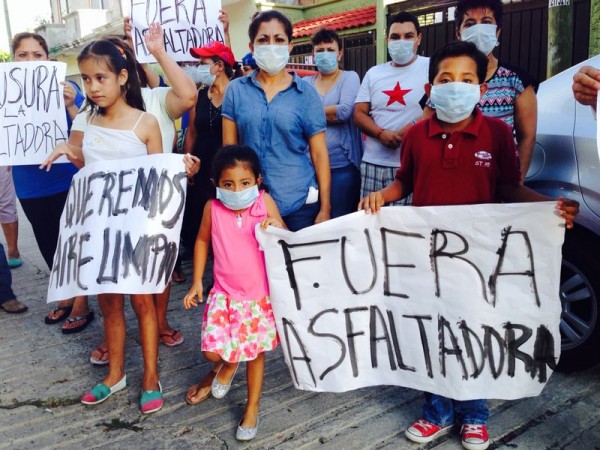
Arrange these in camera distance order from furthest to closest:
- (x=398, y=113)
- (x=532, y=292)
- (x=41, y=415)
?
(x=398, y=113) → (x=41, y=415) → (x=532, y=292)

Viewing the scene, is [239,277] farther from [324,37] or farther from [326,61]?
[324,37]

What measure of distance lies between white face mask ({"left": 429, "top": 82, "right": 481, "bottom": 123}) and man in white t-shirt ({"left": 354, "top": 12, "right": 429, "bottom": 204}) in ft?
4.02

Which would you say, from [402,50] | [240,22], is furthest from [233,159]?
[240,22]

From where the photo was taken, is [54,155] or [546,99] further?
[546,99]

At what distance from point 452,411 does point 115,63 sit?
2.43 meters

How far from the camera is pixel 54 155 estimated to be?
123 inches

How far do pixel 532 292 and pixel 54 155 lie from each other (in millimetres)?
2529

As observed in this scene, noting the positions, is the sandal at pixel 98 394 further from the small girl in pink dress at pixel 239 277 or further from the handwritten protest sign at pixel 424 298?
the handwritten protest sign at pixel 424 298

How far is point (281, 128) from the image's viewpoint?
2.94m

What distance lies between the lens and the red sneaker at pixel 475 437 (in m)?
2.56

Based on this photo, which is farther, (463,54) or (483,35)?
(483,35)

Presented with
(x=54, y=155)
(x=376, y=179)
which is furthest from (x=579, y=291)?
(x=54, y=155)

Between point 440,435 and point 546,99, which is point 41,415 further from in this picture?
point 546,99

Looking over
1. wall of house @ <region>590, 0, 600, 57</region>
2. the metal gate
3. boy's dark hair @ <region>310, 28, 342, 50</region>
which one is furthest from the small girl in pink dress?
wall of house @ <region>590, 0, 600, 57</region>
